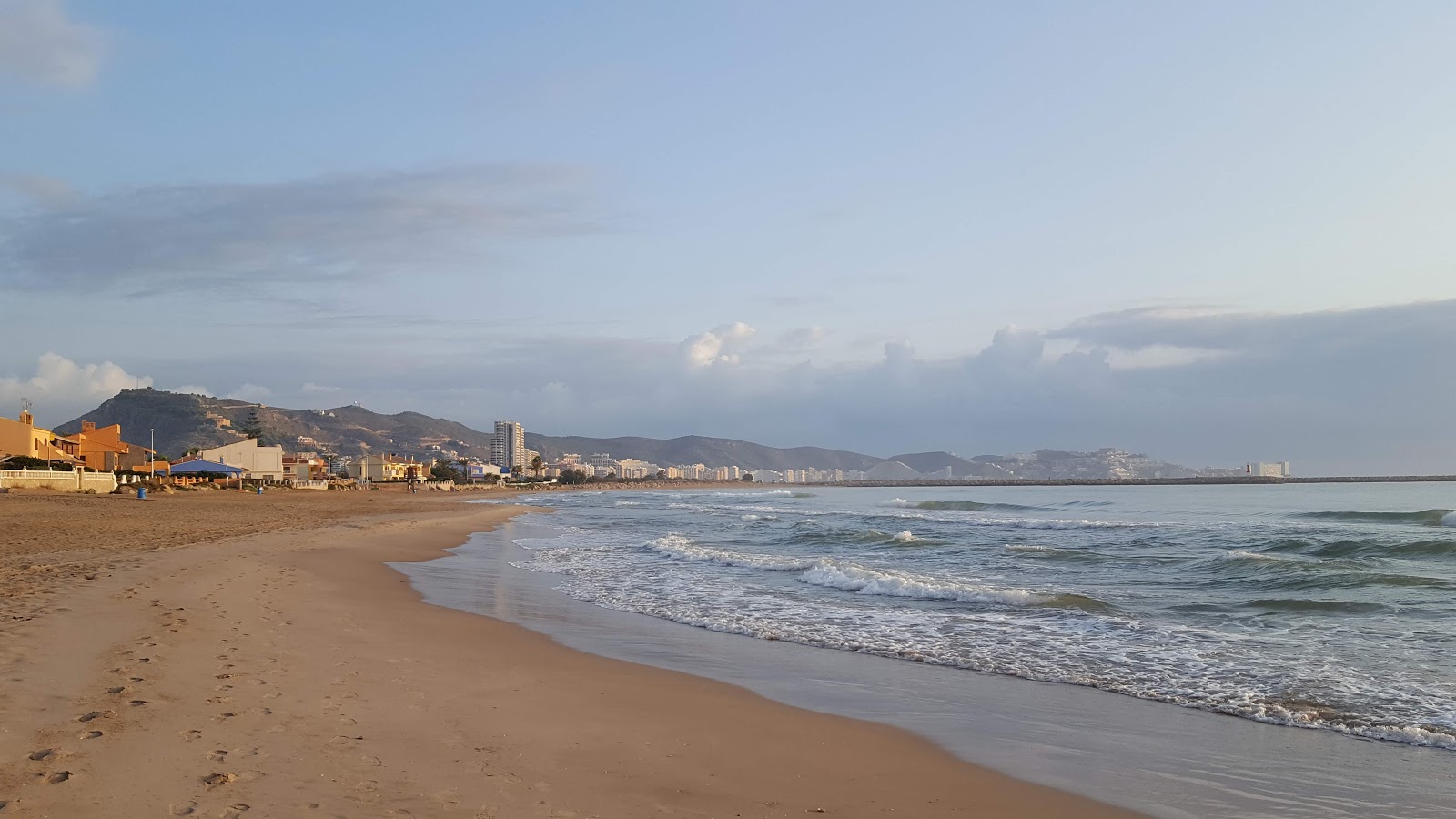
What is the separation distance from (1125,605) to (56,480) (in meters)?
46.3

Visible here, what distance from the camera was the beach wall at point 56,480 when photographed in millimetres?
38469

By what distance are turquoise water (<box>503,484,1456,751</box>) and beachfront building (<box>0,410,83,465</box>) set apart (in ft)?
131

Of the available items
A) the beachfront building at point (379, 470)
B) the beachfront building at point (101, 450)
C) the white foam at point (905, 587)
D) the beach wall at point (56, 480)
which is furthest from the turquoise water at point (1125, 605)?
the beachfront building at point (379, 470)

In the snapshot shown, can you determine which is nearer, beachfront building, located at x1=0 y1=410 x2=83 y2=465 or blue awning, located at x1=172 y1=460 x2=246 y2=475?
beachfront building, located at x1=0 y1=410 x2=83 y2=465

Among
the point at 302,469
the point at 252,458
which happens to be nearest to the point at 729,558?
the point at 252,458

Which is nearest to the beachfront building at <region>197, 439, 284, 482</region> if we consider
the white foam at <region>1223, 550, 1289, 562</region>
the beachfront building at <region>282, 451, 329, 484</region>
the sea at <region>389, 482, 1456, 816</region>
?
the beachfront building at <region>282, 451, 329, 484</region>

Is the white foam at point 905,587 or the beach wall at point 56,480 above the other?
the beach wall at point 56,480

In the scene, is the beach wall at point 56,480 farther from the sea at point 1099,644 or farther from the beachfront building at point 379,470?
the beachfront building at point 379,470

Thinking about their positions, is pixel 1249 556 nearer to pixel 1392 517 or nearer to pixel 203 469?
pixel 1392 517

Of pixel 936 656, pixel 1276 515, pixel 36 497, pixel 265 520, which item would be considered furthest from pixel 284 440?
pixel 936 656

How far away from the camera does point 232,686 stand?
5.75 metres

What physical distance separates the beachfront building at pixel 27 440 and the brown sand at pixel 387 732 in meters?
48.8

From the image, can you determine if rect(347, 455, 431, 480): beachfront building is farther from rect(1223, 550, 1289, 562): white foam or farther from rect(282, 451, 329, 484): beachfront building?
rect(1223, 550, 1289, 562): white foam

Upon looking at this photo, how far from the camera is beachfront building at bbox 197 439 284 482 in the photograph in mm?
71562
